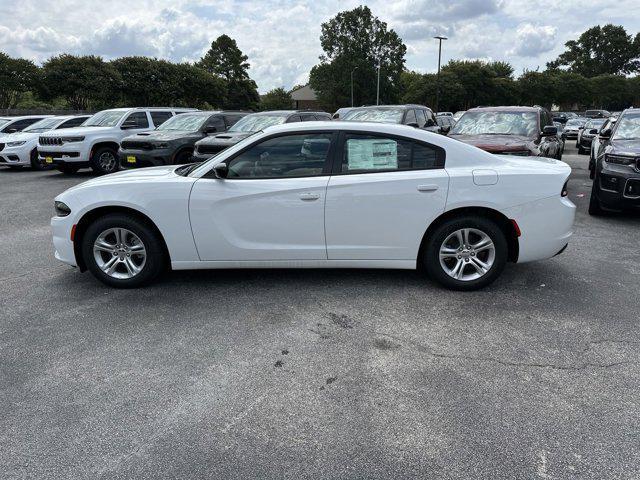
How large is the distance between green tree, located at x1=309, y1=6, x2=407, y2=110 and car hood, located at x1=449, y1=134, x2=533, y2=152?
6927cm

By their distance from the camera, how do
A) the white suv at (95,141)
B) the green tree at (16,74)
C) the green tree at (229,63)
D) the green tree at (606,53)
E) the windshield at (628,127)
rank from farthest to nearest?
the green tree at (606,53), the green tree at (229,63), the green tree at (16,74), the white suv at (95,141), the windshield at (628,127)

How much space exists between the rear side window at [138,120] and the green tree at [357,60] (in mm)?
64060

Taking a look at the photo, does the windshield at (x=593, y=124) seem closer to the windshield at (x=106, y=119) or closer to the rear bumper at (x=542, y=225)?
the windshield at (x=106, y=119)

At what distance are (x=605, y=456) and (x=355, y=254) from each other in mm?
2597

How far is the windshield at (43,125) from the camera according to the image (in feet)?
54.5

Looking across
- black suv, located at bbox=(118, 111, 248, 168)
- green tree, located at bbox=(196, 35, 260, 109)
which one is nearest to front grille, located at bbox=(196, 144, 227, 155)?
black suv, located at bbox=(118, 111, 248, 168)

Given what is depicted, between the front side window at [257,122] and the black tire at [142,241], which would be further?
the front side window at [257,122]

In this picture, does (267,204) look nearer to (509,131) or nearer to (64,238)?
(64,238)

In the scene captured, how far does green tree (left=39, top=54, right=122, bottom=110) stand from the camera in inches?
1226

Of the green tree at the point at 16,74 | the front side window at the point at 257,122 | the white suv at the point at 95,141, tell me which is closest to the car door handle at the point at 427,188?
the front side window at the point at 257,122

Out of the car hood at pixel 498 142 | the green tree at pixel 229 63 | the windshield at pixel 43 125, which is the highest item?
the green tree at pixel 229 63

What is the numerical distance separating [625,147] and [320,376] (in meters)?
6.80

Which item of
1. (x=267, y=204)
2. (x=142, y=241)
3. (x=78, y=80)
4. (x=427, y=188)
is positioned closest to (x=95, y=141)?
(x=142, y=241)

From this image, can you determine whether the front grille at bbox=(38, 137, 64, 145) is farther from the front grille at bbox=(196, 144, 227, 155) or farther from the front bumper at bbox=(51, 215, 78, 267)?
the front bumper at bbox=(51, 215, 78, 267)
